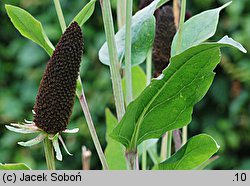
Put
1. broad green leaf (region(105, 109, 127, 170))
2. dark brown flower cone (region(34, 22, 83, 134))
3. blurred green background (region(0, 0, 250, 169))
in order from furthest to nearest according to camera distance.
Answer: blurred green background (region(0, 0, 250, 169)) → broad green leaf (region(105, 109, 127, 170)) → dark brown flower cone (region(34, 22, 83, 134))

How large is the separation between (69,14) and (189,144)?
1.29 metres

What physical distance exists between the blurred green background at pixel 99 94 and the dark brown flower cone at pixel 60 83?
122 cm

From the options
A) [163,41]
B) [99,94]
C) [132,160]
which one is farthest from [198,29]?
[99,94]

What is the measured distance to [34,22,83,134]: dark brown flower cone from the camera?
0.62 m

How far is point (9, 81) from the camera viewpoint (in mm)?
2055

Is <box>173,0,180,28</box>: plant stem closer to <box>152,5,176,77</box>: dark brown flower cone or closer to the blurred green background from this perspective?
<box>152,5,176,77</box>: dark brown flower cone

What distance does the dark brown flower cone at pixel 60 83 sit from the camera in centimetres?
62

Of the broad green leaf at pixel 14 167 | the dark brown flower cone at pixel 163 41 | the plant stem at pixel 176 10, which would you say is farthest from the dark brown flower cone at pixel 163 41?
the broad green leaf at pixel 14 167

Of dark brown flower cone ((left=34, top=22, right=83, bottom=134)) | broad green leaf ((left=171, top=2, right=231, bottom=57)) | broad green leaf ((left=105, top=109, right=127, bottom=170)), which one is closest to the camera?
dark brown flower cone ((left=34, top=22, right=83, bottom=134))

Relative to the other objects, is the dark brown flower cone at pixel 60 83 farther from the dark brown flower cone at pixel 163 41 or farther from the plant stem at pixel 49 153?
the dark brown flower cone at pixel 163 41

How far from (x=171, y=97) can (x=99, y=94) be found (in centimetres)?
123

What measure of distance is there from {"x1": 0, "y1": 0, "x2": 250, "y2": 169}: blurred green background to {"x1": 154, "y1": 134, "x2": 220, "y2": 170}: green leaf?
3.79ft

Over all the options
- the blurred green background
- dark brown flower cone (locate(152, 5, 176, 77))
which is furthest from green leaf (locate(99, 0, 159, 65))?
the blurred green background
